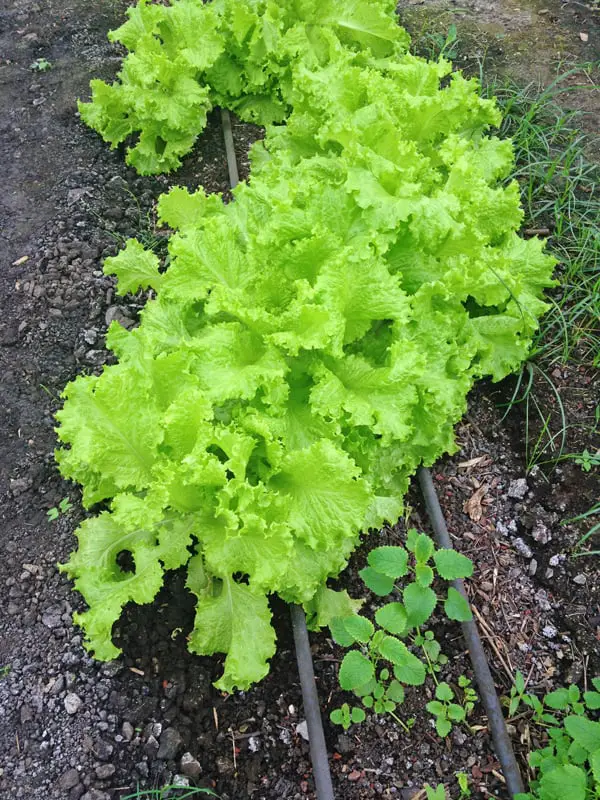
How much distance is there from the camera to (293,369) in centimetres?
290

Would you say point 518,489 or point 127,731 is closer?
point 127,731

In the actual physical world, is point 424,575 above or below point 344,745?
above

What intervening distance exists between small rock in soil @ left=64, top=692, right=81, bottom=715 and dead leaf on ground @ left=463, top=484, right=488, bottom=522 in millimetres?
1886

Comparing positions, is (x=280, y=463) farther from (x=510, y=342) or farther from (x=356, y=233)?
(x=510, y=342)

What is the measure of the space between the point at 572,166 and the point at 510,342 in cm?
182

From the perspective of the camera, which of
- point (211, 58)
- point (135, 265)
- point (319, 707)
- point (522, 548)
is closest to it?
point (319, 707)

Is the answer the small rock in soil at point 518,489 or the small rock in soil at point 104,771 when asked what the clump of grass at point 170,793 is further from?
the small rock in soil at point 518,489

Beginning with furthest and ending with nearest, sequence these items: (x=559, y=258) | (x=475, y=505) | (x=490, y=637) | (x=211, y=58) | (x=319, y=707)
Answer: (x=211, y=58), (x=559, y=258), (x=475, y=505), (x=490, y=637), (x=319, y=707)

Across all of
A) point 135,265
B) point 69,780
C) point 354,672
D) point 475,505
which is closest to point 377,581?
point 354,672

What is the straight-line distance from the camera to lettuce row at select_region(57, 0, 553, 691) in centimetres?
255

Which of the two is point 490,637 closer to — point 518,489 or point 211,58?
point 518,489

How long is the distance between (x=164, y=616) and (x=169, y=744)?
1.61 feet

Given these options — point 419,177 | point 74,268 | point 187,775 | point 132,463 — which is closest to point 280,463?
point 132,463

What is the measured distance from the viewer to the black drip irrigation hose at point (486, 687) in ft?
8.56
